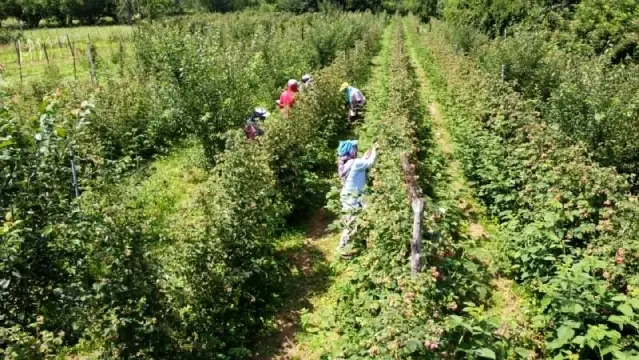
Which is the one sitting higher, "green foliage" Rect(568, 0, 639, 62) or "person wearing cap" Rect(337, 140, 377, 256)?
"green foliage" Rect(568, 0, 639, 62)

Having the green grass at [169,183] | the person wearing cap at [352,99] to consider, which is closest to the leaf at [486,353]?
the green grass at [169,183]

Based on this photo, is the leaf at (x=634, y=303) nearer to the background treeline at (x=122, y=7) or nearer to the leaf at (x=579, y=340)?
the leaf at (x=579, y=340)

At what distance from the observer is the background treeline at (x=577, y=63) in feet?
28.0

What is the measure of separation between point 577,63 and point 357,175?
767 centimetres

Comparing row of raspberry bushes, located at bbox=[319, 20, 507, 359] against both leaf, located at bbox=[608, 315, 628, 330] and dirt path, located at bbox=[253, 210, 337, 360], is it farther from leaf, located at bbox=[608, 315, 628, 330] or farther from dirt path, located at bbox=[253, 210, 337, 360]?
leaf, located at bbox=[608, 315, 628, 330]

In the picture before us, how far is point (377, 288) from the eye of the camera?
538 centimetres

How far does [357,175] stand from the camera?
23.6 ft

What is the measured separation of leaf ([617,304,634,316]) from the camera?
4.37 m

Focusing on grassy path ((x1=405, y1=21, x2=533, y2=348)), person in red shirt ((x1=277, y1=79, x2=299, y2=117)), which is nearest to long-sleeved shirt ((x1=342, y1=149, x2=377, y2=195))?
grassy path ((x1=405, y1=21, x2=533, y2=348))

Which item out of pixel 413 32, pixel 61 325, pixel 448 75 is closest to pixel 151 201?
pixel 61 325

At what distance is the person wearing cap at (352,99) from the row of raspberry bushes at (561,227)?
13.4ft

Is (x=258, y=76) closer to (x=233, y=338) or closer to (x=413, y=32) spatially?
(x=233, y=338)

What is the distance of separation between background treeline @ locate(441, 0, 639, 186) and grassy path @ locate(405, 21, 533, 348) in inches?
89.6

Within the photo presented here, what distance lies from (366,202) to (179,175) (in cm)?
539
